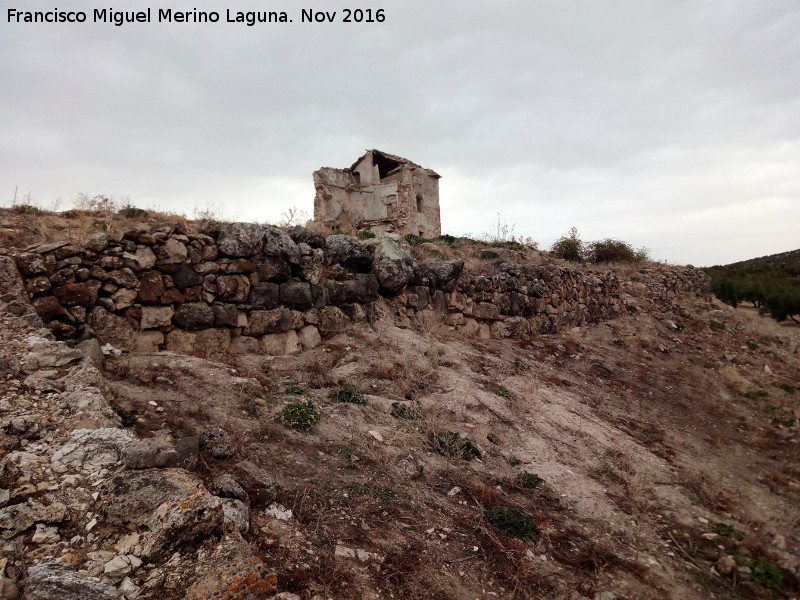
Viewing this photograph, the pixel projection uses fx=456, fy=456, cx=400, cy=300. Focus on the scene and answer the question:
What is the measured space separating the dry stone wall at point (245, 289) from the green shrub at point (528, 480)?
3880 millimetres

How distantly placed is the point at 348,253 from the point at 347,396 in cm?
337

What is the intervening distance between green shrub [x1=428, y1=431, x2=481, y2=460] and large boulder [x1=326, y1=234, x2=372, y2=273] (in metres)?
4.10

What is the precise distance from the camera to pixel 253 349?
6660 millimetres

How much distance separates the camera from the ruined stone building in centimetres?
1730

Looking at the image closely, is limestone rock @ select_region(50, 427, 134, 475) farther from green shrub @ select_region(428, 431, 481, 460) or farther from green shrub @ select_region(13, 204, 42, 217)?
green shrub @ select_region(13, 204, 42, 217)

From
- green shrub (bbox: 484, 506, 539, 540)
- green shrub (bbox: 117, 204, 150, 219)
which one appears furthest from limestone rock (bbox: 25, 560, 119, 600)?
green shrub (bbox: 117, 204, 150, 219)

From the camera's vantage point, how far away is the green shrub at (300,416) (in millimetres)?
4773

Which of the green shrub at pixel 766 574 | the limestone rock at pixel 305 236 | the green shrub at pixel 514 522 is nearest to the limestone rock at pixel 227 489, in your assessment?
the green shrub at pixel 514 522

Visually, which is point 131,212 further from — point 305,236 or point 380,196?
point 380,196

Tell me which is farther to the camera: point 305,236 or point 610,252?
point 610,252

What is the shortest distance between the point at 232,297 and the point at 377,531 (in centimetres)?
425

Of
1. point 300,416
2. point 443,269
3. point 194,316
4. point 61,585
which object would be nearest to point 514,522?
point 300,416

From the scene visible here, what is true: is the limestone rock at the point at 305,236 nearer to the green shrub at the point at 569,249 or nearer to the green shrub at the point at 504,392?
the green shrub at the point at 504,392

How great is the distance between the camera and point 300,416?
16.1 feet
